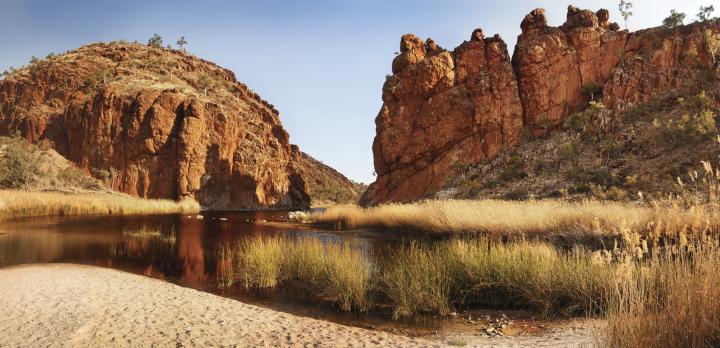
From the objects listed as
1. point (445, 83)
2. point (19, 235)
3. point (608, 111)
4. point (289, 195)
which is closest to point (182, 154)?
point (289, 195)

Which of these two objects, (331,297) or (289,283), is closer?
(331,297)

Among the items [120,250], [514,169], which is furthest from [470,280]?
[514,169]

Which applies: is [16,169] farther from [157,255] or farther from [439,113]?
[439,113]

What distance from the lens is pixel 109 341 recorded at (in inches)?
237

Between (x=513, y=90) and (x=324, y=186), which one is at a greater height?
(x=513, y=90)

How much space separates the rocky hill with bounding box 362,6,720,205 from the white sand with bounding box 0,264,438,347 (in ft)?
120

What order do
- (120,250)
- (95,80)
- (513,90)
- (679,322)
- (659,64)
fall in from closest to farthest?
(679,322)
(120,250)
(659,64)
(513,90)
(95,80)

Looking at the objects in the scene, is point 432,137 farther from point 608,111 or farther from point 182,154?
point 182,154

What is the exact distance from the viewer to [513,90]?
185 ft

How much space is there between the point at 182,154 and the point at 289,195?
1220 inches

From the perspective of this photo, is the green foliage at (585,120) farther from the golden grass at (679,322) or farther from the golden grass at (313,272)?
the golden grass at (679,322)

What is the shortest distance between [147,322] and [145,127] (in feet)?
Result: 235

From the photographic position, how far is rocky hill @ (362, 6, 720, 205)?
152 ft

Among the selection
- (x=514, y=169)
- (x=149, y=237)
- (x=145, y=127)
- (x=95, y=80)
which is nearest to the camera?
(x=149, y=237)
